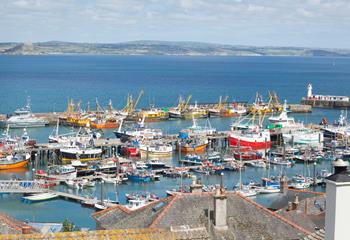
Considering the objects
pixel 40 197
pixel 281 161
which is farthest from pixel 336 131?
pixel 40 197

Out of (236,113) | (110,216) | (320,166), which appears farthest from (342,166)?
(236,113)

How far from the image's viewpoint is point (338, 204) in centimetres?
739

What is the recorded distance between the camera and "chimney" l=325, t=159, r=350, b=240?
7.35m

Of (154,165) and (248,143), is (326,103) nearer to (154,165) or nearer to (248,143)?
(248,143)

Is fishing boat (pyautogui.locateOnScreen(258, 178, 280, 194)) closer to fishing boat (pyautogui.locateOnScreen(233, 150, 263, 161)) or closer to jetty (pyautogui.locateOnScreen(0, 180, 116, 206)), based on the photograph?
fishing boat (pyautogui.locateOnScreen(233, 150, 263, 161))

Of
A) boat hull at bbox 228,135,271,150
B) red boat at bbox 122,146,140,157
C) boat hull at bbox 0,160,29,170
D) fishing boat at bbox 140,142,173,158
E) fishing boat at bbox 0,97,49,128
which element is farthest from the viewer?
fishing boat at bbox 0,97,49,128

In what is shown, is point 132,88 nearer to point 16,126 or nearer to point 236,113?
point 236,113

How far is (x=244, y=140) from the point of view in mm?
64625

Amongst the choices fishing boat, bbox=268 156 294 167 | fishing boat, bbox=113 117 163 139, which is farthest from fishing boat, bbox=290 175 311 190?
fishing boat, bbox=113 117 163 139

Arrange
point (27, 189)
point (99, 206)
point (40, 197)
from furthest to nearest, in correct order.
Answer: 1. point (27, 189)
2. point (40, 197)
3. point (99, 206)

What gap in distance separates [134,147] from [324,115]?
4520 cm

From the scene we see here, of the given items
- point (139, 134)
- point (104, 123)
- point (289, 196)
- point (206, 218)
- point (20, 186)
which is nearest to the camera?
point (206, 218)

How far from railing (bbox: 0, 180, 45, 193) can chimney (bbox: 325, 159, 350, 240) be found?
3595 centimetres

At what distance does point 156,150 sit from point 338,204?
5149 cm
